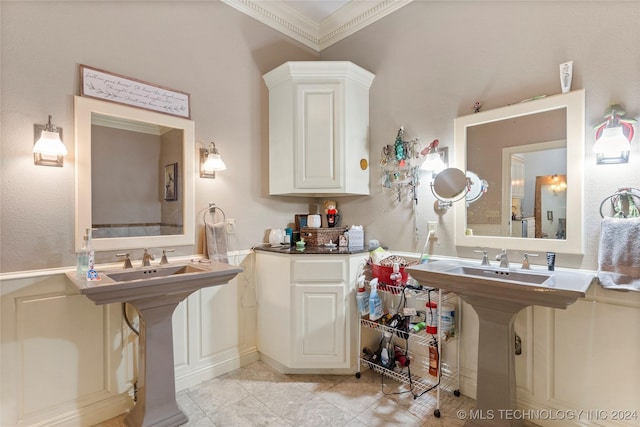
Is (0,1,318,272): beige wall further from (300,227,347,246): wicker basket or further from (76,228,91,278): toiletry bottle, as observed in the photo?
(300,227,347,246): wicker basket

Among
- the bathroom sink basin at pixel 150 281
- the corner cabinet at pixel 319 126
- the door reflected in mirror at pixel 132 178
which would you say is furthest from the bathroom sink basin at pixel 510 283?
the door reflected in mirror at pixel 132 178

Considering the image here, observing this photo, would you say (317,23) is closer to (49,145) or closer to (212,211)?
(212,211)

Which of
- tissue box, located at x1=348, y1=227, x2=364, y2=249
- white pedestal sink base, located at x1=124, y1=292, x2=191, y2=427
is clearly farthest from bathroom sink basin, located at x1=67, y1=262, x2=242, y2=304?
tissue box, located at x1=348, y1=227, x2=364, y2=249

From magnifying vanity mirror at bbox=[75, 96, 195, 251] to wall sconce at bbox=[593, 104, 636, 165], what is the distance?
97.2 inches

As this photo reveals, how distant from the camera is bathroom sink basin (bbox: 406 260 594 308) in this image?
4.32ft

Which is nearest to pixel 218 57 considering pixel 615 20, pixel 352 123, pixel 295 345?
pixel 352 123

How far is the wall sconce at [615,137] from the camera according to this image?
147 cm

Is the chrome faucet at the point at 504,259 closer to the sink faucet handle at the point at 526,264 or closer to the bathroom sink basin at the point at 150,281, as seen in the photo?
the sink faucet handle at the point at 526,264

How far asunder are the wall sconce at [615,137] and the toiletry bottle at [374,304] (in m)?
1.49

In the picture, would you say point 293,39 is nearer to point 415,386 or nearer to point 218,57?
point 218,57

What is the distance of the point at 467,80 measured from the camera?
2086 mm

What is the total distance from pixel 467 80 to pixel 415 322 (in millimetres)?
1768

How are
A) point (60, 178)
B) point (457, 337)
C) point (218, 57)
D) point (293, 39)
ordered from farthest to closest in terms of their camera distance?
point (293, 39)
point (218, 57)
point (457, 337)
point (60, 178)

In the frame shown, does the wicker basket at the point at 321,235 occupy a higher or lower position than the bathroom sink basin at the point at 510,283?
higher
